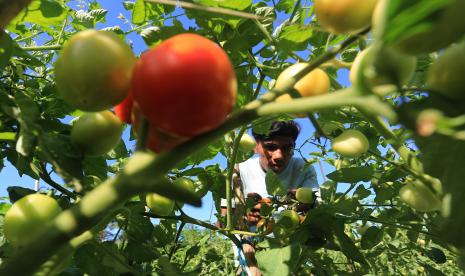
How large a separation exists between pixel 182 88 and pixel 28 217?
380 mm

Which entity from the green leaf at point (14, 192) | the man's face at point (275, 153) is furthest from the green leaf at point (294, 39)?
the man's face at point (275, 153)

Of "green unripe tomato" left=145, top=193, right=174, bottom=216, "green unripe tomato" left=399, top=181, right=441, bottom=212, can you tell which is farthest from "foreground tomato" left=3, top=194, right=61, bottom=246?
"green unripe tomato" left=399, top=181, right=441, bottom=212

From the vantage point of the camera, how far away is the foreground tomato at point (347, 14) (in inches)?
22.9

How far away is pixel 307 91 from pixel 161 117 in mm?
285

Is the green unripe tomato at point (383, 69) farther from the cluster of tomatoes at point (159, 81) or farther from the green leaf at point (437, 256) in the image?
the green leaf at point (437, 256)

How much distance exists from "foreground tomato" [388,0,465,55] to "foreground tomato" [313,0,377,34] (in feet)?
0.47

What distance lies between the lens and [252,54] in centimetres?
116

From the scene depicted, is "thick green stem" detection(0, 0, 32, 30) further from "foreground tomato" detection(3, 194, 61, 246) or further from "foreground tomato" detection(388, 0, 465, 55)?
"foreground tomato" detection(388, 0, 465, 55)

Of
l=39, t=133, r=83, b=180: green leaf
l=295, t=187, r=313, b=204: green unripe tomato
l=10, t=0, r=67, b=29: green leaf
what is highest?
l=39, t=133, r=83, b=180: green leaf

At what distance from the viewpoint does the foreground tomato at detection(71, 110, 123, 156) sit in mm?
623

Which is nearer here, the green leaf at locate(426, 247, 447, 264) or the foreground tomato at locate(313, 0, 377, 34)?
the foreground tomato at locate(313, 0, 377, 34)

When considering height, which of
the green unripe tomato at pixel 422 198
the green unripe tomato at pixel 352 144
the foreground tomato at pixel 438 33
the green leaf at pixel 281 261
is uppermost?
the foreground tomato at pixel 438 33

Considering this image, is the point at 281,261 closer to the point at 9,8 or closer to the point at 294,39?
the point at 294,39

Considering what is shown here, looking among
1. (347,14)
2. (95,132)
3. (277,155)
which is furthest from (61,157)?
(277,155)
